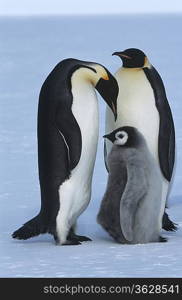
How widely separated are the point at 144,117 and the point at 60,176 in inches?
21.8

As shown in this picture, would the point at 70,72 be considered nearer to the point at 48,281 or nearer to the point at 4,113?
the point at 48,281

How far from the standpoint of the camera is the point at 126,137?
241 inches

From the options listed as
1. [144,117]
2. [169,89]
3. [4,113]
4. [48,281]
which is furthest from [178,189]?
[169,89]

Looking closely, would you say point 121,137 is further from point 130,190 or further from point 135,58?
point 135,58

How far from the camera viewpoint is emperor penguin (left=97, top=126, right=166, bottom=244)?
6035mm

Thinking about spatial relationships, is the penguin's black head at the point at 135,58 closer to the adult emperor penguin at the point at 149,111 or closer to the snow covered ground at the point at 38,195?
the adult emperor penguin at the point at 149,111

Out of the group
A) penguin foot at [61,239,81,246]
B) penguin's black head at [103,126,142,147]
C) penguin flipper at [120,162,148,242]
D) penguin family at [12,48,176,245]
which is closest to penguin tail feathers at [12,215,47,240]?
penguin family at [12,48,176,245]

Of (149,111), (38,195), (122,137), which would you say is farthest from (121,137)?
(38,195)

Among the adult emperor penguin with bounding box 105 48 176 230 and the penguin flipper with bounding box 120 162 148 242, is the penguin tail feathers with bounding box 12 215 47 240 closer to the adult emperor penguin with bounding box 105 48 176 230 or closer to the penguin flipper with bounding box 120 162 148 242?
the penguin flipper with bounding box 120 162 148 242

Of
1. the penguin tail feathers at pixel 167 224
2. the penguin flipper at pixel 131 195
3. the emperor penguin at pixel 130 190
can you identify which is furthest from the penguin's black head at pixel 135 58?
the penguin tail feathers at pixel 167 224

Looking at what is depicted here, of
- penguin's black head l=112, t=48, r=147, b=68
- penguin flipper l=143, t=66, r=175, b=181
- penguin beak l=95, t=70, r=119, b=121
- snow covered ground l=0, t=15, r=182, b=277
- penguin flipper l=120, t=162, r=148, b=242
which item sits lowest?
snow covered ground l=0, t=15, r=182, b=277

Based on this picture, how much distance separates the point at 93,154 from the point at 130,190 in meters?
0.35

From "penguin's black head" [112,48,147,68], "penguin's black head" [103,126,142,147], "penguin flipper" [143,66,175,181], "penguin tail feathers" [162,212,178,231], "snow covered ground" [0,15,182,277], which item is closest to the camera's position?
"snow covered ground" [0,15,182,277]

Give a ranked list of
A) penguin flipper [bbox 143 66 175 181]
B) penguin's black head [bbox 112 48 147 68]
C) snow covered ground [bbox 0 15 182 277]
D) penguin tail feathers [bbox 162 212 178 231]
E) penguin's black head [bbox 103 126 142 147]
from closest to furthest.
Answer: snow covered ground [bbox 0 15 182 277], penguin's black head [bbox 103 126 142 147], penguin flipper [bbox 143 66 175 181], penguin's black head [bbox 112 48 147 68], penguin tail feathers [bbox 162 212 178 231]
